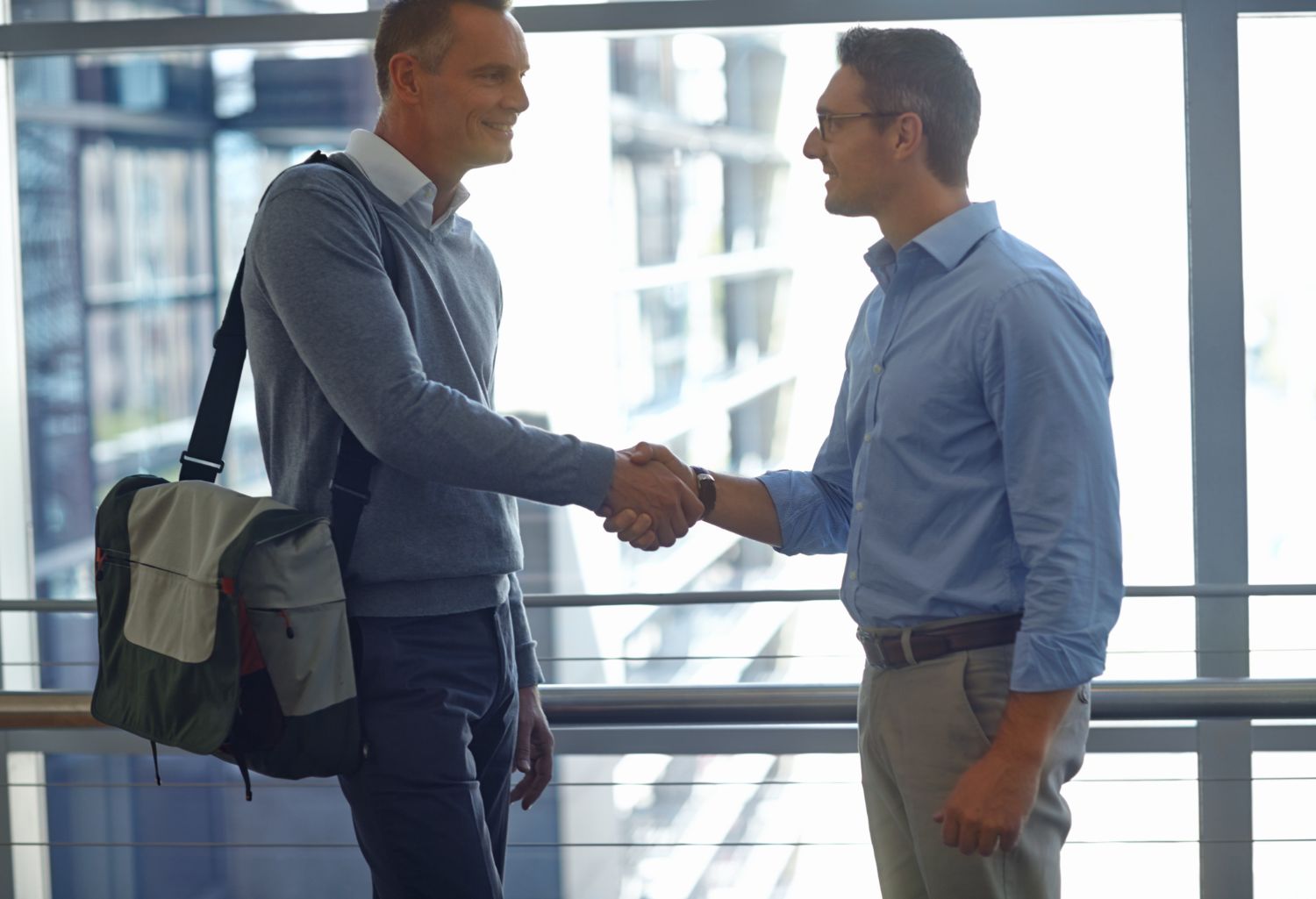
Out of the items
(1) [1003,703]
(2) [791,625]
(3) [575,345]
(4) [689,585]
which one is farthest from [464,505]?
(2) [791,625]

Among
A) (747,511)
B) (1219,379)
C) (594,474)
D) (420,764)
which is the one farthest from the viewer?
(1219,379)

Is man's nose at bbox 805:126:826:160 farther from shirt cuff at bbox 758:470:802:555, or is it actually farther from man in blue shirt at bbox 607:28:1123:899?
shirt cuff at bbox 758:470:802:555

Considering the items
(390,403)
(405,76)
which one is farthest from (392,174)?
(390,403)

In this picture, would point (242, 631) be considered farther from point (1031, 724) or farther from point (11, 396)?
point (11, 396)

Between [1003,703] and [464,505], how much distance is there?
65 cm

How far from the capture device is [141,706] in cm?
135

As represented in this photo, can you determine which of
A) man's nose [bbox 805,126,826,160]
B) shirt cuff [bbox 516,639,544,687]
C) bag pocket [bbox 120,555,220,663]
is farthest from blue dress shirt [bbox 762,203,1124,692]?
bag pocket [bbox 120,555,220,663]

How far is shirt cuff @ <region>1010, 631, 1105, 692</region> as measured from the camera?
1.24 m

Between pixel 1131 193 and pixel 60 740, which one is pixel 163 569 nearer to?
pixel 60 740

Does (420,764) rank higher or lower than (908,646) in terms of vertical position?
lower

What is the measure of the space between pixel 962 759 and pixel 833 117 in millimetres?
768

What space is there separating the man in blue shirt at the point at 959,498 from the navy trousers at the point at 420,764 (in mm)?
468

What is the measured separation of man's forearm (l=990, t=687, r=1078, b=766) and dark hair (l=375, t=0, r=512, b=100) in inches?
39.8

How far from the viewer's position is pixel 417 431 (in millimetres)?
1330
